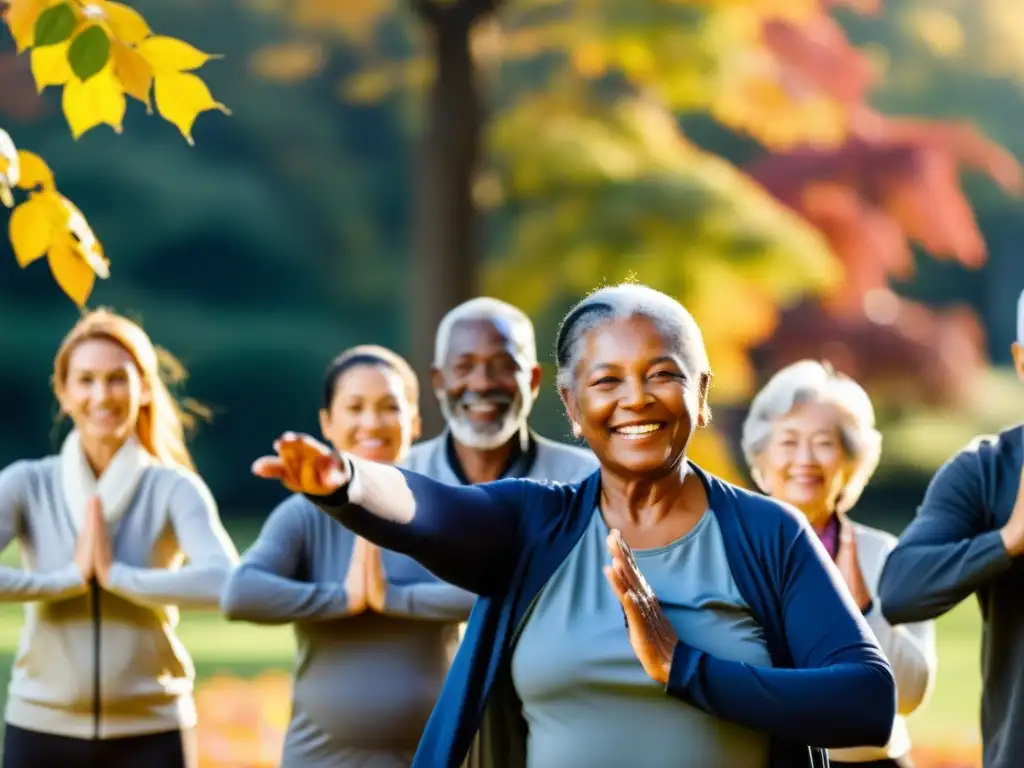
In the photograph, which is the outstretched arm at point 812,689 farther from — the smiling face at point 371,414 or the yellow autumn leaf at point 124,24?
the smiling face at point 371,414

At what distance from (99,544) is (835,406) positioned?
2073 millimetres

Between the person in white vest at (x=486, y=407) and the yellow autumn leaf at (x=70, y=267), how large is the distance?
1.43m

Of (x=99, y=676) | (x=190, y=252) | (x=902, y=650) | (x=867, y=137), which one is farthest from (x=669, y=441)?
(x=190, y=252)

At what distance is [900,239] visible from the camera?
13367 millimetres

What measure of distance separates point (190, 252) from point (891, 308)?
8.39 metres

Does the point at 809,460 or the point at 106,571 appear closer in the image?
the point at 809,460

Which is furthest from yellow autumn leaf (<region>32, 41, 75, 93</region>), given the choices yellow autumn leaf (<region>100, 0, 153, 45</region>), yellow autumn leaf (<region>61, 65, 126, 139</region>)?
yellow autumn leaf (<region>100, 0, 153, 45</region>)

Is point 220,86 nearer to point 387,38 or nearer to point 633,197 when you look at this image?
point 387,38

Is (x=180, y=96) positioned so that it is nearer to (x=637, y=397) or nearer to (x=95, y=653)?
(x=637, y=397)

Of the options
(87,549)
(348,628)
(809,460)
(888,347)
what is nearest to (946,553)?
(809,460)

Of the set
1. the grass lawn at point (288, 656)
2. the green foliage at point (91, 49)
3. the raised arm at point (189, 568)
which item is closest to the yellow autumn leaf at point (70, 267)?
the green foliage at point (91, 49)

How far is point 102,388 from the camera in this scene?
16.4 ft

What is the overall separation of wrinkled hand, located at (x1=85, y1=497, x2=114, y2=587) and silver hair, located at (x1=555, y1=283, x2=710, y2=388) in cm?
222

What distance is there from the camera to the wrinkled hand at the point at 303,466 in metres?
2.51
